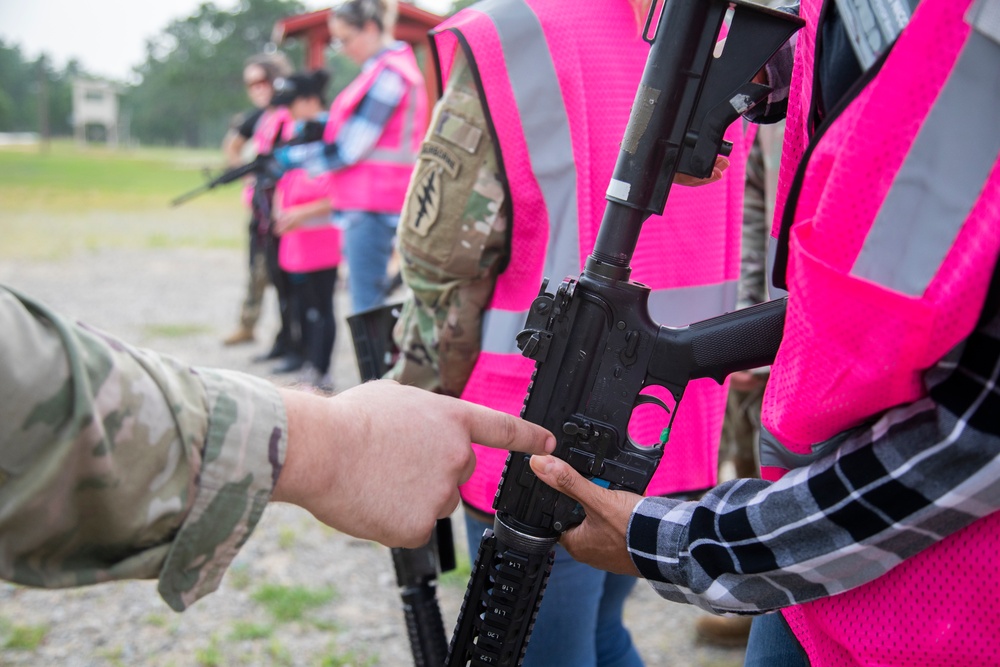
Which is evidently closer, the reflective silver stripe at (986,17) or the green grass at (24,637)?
the reflective silver stripe at (986,17)

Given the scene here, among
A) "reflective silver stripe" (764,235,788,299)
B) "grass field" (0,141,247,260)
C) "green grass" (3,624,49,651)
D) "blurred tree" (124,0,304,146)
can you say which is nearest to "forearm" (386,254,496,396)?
"reflective silver stripe" (764,235,788,299)

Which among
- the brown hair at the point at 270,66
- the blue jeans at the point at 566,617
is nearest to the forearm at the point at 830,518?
the blue jeans at the point at 566,617

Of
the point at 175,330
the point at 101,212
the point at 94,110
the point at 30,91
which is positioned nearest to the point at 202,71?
the point at 94,110

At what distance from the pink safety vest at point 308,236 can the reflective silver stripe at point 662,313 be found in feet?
13.5

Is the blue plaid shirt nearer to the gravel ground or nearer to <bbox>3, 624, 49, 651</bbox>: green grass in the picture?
the gravel ground

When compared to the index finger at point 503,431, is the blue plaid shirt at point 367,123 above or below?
above

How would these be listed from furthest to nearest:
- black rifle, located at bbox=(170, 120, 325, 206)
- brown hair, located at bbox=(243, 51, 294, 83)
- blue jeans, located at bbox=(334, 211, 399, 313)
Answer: brown hair, located at bbox=(243, 51, 294, 83), black rifle, located at bbox=(170, 120, 325, 206), blue jeans, located at bbox=(334, 211, 399, 313)

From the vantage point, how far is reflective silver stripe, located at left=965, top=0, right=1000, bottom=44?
78cm

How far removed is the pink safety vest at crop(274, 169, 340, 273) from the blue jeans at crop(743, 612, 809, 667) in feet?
15.3

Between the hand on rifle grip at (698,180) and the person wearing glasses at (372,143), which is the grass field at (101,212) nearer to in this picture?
the person wearing glasses at (372,143)

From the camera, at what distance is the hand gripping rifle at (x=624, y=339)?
120cm

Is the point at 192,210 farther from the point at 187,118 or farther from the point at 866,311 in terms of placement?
the point at 187,118

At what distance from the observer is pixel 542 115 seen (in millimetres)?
1535

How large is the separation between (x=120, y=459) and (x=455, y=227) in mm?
828
